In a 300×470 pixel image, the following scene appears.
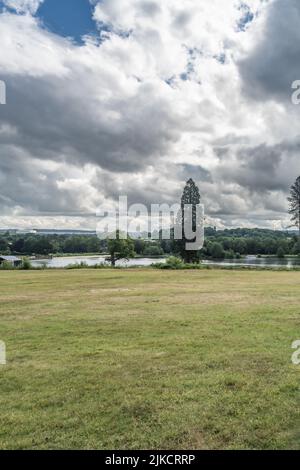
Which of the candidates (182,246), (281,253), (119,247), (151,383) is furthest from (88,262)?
(151,383)

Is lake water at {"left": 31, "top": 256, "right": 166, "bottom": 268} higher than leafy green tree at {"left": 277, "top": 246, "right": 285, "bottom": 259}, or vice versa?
leafy green tree at {"left": 277, "top": 246, "right": 285, "bottom": 259}

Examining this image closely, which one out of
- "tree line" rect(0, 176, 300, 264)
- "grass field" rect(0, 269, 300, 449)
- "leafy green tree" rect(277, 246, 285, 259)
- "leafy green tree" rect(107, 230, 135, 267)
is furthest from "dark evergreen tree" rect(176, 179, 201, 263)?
"grass field" rect(0, 269, 300, 449)

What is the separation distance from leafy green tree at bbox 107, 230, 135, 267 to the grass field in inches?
1955

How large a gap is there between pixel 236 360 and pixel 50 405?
374 cm

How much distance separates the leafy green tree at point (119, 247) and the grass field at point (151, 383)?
163ft

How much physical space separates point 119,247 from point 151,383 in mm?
55825

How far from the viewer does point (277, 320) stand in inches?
416

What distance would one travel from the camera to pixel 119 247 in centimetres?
6128

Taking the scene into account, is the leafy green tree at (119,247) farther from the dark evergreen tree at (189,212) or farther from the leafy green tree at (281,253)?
the leafy green tree at (281,253)

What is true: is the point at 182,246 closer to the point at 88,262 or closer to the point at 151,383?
the point at 88,262

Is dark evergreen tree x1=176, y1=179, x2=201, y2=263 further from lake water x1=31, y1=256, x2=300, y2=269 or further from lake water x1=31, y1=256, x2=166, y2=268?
lake water x1=31, y1=256, x2=166, y2=268

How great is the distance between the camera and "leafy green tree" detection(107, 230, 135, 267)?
61.1 metres

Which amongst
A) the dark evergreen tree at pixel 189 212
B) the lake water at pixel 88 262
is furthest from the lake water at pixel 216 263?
the dark evergreen tree at pixel 189 212

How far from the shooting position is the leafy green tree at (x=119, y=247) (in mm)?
61094
